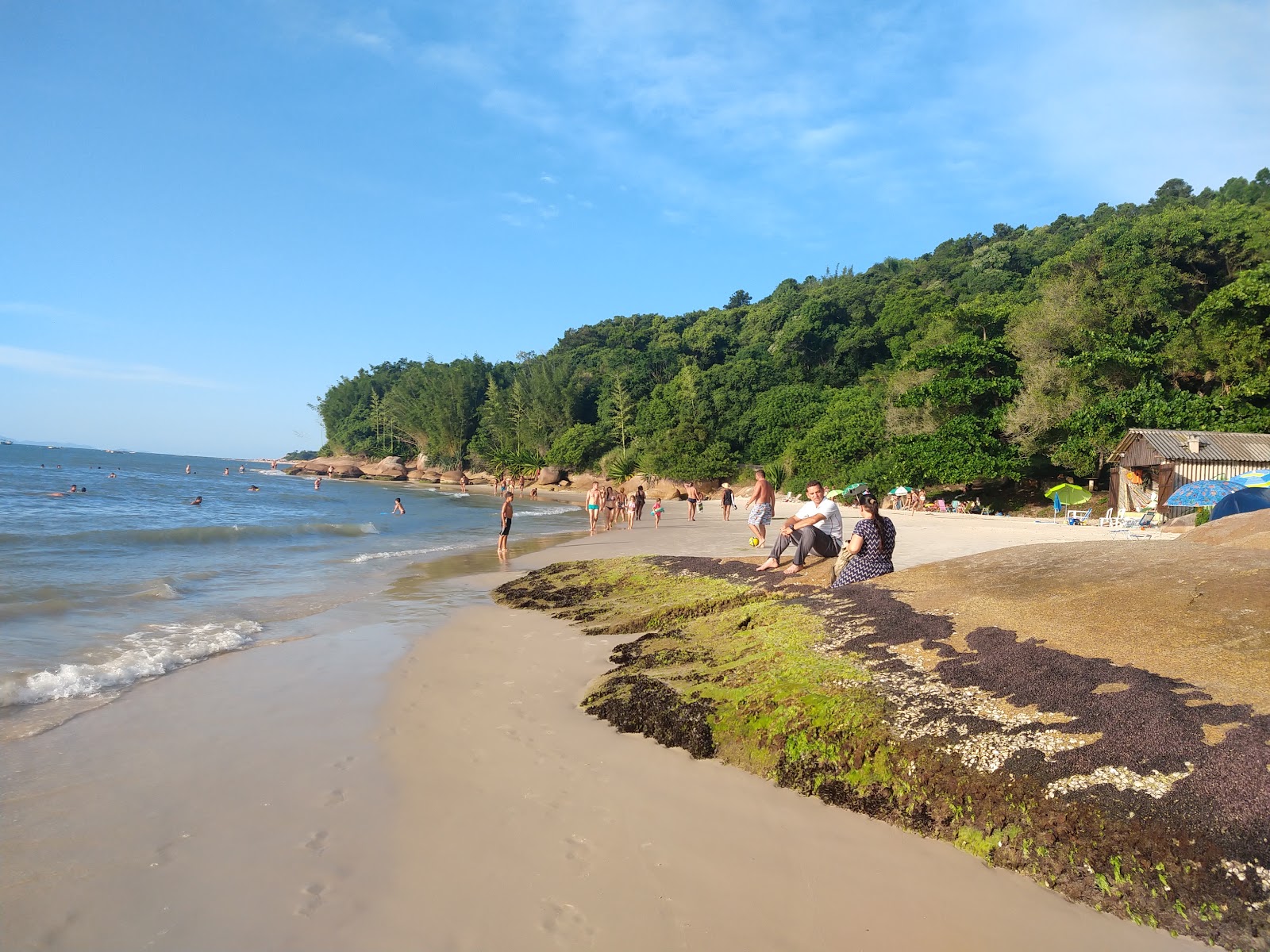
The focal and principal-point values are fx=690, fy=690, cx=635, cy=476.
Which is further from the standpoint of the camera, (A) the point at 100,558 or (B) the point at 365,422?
(B) the point at 365,422

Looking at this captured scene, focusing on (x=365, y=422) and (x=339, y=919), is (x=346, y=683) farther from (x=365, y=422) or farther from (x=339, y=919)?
(x=365, y=422)

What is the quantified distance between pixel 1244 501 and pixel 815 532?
11.5m

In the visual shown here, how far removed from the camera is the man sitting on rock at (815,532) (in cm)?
967

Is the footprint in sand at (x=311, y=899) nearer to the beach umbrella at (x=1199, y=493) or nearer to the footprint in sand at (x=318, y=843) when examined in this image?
the footprint in sand at (x=318, y=843)

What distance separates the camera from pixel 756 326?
3221 inches

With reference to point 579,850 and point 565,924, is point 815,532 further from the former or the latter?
point 565,924

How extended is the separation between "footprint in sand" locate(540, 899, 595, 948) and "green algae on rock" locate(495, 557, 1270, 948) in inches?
67.0

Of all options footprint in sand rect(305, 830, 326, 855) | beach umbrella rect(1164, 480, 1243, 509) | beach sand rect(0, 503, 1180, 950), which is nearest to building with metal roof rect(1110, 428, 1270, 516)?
beach umbrella rect(1164, 480, 1243, 509)

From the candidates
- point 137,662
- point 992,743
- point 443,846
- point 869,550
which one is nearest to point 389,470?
point 137,662

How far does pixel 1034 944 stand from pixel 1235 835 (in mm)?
993

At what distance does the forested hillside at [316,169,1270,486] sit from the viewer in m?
29.5

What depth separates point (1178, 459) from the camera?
2178 cm

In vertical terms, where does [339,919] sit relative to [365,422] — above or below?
below

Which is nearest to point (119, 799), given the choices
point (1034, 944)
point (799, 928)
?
point (799, 928)
